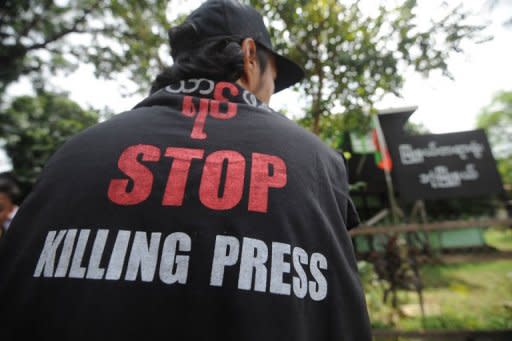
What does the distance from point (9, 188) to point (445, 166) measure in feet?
19.7

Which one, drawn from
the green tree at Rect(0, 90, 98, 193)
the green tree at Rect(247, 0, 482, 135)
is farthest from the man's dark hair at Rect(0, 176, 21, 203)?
the green tree at Rect(0, 90, 98, 193)

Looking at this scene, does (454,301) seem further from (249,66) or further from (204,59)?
(204,59)

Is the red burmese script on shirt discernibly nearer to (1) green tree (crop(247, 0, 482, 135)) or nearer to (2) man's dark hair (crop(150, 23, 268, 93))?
(2) man's dark hair (crop(150, 23, 268, 93))

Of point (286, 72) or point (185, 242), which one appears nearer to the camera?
point (185, 242)

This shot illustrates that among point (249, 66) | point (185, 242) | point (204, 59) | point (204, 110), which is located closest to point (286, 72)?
point (249, 66)

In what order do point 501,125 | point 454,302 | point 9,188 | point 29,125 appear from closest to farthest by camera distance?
1. point 9,188
2. point 454,302
3. point 29,125
4. point 501,125

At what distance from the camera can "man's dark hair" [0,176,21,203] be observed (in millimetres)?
3994

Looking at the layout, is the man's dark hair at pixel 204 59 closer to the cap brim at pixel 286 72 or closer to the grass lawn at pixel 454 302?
the cap brim at pixel 286 72

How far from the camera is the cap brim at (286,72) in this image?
5.24 feet

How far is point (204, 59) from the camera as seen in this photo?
1154mm

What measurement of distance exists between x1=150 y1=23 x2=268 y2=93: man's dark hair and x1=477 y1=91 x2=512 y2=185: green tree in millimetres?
45254

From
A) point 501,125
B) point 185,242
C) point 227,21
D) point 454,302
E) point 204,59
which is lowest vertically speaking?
point 454,302

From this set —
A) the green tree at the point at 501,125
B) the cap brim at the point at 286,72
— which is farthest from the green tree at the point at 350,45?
the green tree at the point at 501,125

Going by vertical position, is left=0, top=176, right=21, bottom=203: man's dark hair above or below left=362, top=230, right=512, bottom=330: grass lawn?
above
